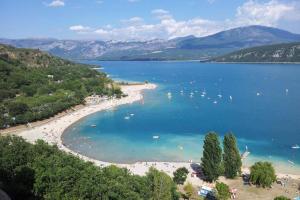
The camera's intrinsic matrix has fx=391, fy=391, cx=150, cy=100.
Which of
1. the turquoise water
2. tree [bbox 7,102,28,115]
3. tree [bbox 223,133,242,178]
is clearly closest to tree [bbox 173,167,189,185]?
tree [bbox 223,133,242,178]

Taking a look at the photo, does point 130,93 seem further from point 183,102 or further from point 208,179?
point 208,179

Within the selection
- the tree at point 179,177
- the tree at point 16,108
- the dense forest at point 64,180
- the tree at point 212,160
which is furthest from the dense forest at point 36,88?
the tree at point 212,160

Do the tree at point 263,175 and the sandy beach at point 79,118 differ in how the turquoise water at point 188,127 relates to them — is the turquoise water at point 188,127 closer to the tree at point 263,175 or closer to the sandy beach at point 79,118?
the sandy beach at point 79,118

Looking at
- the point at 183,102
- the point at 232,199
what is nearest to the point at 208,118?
the point at 183,102

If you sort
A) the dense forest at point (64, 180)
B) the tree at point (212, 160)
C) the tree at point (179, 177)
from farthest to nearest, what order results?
1. the tree at point (212, 160)
2. the tree at point (179, 177)
3. the dense forest at point (64, 180)

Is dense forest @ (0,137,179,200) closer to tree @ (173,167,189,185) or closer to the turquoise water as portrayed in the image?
tree @ (173,167,189,185)

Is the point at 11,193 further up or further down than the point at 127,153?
further up
